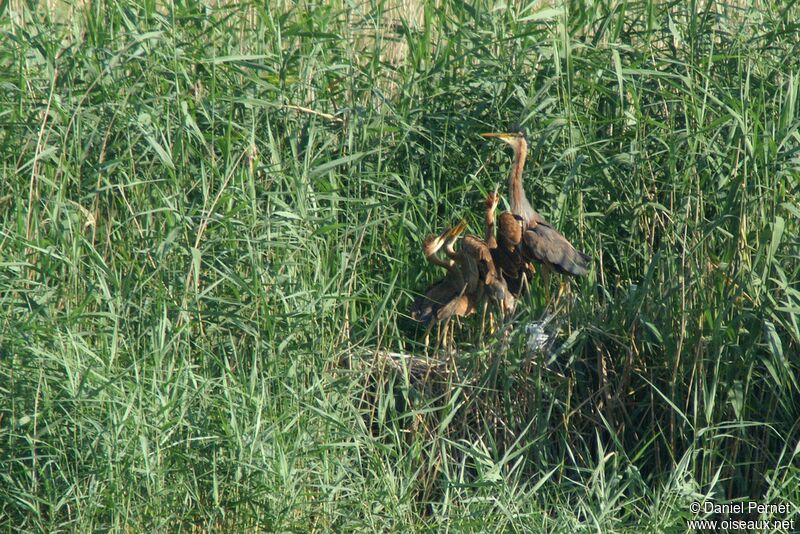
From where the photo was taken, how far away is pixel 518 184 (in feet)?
16.6

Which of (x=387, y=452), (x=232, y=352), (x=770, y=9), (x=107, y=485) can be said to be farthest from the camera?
(x=770, y=9)

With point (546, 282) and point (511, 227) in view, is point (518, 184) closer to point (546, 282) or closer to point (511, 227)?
point (511, 227)

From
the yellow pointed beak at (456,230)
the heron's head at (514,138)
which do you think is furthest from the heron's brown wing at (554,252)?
the heron's head at (514,138)

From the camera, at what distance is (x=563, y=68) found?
5266 millimetres

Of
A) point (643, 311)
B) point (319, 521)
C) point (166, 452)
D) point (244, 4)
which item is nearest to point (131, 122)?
point (244, 4)

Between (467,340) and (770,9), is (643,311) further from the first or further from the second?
(770,9)

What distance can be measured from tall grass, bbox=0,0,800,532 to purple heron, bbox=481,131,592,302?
122mm

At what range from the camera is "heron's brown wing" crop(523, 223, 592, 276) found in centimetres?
480

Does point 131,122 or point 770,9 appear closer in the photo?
point 131,122

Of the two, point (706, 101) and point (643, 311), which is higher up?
point (706, 101)

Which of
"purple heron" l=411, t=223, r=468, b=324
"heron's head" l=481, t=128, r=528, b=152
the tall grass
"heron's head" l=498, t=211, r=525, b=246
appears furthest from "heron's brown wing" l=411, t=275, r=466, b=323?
"heron's head" l=481, t=128, r=528, b=152

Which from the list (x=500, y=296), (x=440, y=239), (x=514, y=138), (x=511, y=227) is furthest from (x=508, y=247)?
(x=514, y=138)

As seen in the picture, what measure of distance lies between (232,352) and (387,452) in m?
0.77

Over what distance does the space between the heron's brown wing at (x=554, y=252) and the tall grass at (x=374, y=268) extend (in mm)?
146
